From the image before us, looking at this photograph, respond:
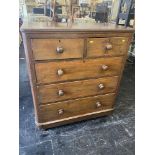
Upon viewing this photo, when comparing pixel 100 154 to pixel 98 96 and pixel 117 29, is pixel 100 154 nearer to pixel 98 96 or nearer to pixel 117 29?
pixel 98 96

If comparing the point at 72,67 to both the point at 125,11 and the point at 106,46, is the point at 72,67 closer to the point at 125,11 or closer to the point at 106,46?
the point at 106,46

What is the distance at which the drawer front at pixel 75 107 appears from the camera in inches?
57.4

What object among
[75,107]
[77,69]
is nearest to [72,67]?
[77,69]

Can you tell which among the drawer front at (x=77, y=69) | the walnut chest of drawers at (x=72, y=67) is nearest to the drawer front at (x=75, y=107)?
the walnut chest of drawers at (x=72, y=67)

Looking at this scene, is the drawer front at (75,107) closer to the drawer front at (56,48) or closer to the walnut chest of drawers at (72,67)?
the walnut chest of drawers at (72,67)

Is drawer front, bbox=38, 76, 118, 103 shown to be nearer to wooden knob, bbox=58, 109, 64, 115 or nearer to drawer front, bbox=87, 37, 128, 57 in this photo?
wooden knob, bbox=58, 109, 64, 115

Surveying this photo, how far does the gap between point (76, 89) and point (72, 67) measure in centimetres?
24

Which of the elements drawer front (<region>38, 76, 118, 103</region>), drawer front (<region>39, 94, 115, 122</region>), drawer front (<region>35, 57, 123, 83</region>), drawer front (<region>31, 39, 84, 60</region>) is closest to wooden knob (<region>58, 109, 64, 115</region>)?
drawer front (<region>39, 94, 115, 122</region>)

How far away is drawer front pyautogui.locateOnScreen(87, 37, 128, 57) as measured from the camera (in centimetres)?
126

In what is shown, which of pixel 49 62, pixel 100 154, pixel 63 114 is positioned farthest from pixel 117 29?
pixel 100 154
